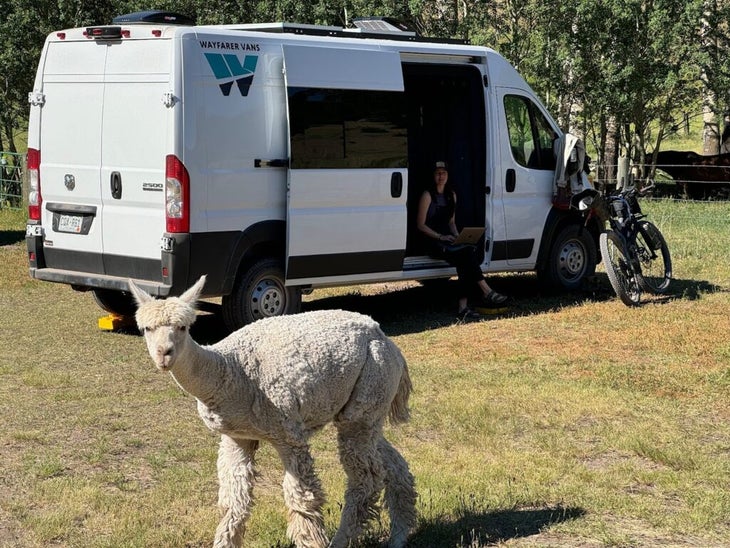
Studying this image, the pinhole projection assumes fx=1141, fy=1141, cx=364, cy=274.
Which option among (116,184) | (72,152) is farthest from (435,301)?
(72,152)

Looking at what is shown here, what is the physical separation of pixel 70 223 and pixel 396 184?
10.8 ft

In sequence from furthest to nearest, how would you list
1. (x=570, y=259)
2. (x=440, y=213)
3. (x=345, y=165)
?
1. (x=570, y=259)
2. (x=440, y=213)
3. (x=345, y=165)

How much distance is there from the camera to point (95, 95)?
1075 centimetres

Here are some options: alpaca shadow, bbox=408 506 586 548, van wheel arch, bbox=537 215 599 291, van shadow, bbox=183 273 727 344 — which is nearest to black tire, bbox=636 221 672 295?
van shadow, bbox=183 273 727 344

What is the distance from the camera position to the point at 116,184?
34.8 feet

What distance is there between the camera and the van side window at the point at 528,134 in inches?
511

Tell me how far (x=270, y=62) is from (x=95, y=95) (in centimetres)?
168

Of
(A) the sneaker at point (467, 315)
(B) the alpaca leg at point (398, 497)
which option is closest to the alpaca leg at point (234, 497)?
(B) the alpaca leg at point (398, 497)

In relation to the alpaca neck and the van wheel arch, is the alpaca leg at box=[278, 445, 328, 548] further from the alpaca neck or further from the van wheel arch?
the van wheel arch

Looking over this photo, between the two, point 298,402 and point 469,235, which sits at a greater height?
point 469,235

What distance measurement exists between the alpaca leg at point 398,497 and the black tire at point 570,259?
796 centimetres

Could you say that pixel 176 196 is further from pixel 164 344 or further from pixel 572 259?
pixel 572 259

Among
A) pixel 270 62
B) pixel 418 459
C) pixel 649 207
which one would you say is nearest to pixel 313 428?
pixel 418 459

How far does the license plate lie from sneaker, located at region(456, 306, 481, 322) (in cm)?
412
